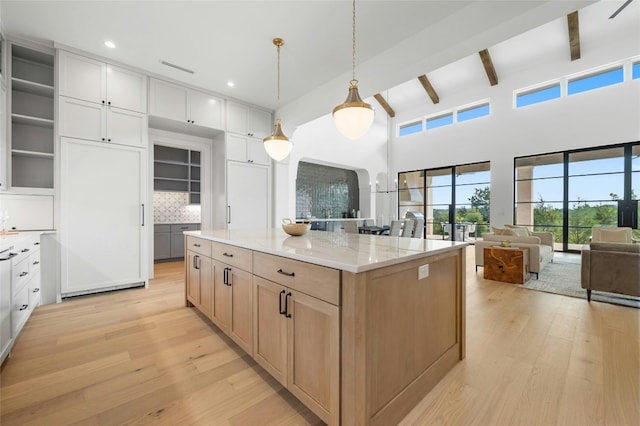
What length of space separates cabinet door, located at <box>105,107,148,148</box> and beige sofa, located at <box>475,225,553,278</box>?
562 centimetres

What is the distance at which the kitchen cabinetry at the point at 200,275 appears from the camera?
7.98ft

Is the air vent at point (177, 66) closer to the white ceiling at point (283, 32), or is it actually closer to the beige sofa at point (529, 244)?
the white ceiling at point (283, 32)

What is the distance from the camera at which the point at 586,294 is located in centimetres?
336

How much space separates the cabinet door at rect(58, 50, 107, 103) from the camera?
322 cm

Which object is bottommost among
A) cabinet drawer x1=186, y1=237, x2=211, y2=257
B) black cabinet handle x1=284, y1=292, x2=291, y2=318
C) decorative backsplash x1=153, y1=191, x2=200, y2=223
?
black cabinet handle x1=284, y1=292, x2=291, y2=318

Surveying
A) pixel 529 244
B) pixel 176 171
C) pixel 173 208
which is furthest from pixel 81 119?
pixel 529 244

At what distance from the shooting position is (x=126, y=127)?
11.9 ft

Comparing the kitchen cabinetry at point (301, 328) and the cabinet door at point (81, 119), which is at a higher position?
the cabinet door at point (81, 119)

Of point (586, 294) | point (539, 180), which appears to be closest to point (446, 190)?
point (539, 180)

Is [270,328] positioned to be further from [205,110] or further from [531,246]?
[531,246]

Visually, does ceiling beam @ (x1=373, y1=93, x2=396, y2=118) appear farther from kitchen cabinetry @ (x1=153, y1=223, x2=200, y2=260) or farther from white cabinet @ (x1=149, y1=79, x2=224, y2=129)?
kitchen cabinetry @ (x1=153, y1=223, x2=200, y2=260)

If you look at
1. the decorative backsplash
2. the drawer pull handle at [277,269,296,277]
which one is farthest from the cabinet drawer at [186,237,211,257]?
the decorative backsplash

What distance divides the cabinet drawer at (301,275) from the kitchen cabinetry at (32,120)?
326 centimetres

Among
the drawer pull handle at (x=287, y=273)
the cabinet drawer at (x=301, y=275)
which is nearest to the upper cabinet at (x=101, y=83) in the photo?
the cabinet drawer at (x=301, y=275)
